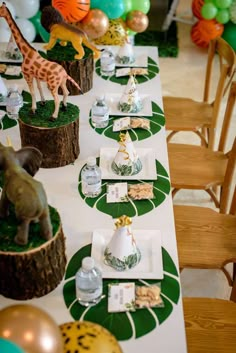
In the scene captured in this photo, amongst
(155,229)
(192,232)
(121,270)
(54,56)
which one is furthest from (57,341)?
(54,56)

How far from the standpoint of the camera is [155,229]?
150 centimetres

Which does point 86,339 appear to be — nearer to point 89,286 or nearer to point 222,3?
point 89,286

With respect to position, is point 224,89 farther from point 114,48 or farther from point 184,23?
point 184,23

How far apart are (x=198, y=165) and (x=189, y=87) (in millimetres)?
1840

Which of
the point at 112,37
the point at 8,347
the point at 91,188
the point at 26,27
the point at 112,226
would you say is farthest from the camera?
the point at 26,27

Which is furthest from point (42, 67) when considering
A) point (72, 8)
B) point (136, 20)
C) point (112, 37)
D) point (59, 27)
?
point (136, 20)

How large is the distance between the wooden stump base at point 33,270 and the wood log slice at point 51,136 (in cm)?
50

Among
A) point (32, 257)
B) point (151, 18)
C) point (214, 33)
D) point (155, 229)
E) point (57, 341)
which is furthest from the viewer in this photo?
point (151, 18)

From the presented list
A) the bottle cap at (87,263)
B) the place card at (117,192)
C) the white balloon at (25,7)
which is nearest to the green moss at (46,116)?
the place card at (117,192)

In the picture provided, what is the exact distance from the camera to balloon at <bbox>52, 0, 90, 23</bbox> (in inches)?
102

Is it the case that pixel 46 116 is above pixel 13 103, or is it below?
above

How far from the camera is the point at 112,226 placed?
4.96 ft

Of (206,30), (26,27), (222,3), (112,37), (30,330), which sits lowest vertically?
(206,30)

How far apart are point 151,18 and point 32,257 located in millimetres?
4251
